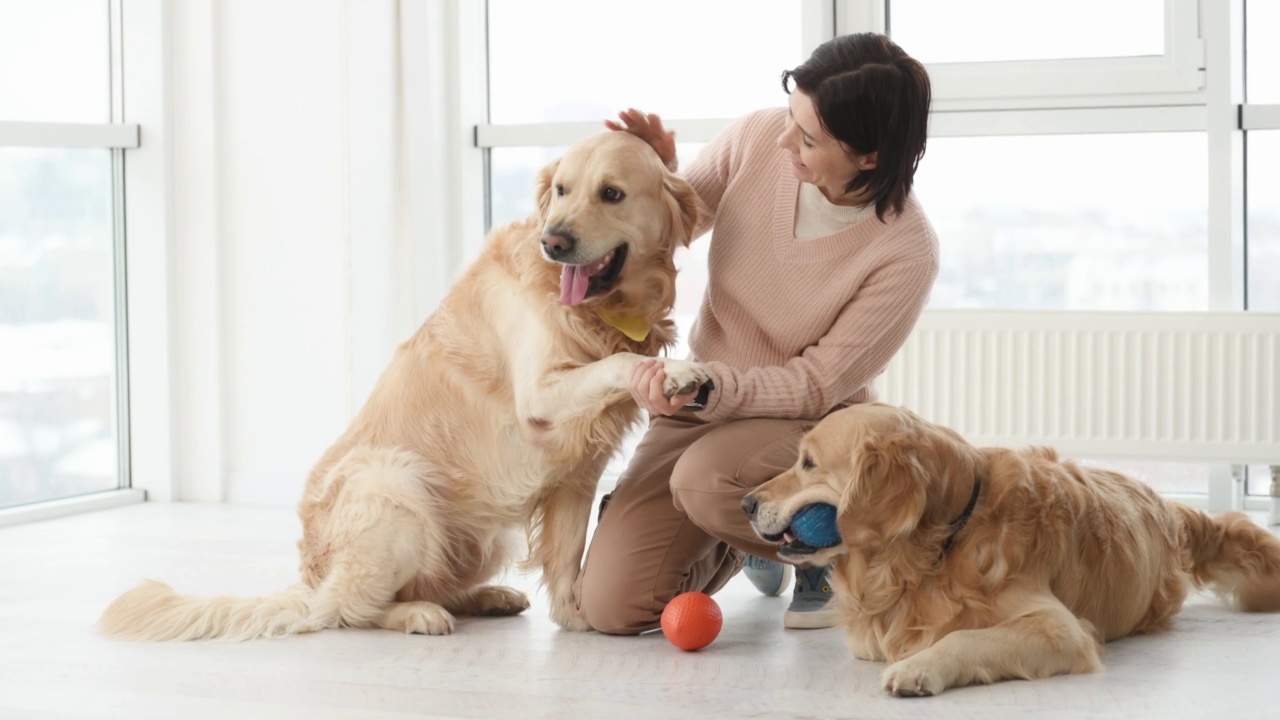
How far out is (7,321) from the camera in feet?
14.1

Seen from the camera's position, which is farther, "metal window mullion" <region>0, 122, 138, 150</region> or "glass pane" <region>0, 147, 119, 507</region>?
"glass pane" <region>0, 147, 119, 507</region>

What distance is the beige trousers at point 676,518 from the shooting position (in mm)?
2539

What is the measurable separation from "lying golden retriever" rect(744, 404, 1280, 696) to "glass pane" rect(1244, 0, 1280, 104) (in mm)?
2382

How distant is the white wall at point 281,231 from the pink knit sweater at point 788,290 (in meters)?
1.96

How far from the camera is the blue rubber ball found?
2234mm

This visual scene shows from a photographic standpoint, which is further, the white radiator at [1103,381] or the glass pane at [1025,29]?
the glass pane at [1025,29]

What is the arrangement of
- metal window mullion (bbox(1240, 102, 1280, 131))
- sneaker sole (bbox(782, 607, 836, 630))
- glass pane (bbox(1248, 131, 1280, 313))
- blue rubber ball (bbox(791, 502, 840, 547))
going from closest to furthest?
blue rubber ball (bbox(791, 502, 840, 547)) < sneaker sole (bbox(782, 607, 836, 630)) < metal window mullion (bbox(1240, 102, 1280, 131)) < glass pane (bbox(1248, 131, 1280, 313))

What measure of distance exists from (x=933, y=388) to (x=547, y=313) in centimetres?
201

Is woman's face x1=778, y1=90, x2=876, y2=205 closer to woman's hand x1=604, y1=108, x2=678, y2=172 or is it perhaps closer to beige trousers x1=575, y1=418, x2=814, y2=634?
woman's hand x1=604, y1=108, x2=678, y2=172

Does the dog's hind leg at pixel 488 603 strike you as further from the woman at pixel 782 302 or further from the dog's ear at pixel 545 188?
the dog's ear at pixel 545 188

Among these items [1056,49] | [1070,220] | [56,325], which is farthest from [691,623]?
[56,325]

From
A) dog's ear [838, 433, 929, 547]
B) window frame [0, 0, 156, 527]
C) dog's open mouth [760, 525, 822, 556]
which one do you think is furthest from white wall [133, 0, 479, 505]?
dog's ear [838, 433, 929, 547]

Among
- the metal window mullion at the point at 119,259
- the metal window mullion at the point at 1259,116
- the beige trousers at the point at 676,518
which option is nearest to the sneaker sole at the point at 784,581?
the beige trousers at the point at 676,518

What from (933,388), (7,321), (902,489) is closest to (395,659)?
(902,489)
